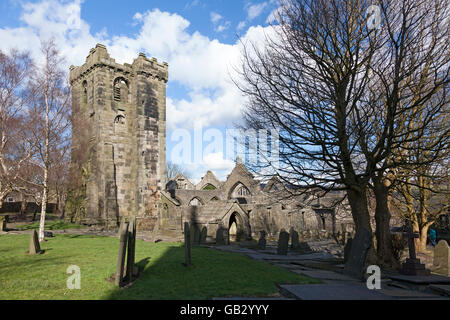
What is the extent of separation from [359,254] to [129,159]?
22770 mm

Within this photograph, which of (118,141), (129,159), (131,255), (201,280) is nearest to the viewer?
(201,280)

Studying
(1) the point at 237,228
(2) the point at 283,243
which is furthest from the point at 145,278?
(1) the point at 237,228

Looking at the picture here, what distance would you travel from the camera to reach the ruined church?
2444 centimetres

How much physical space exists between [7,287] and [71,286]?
1.10 metres

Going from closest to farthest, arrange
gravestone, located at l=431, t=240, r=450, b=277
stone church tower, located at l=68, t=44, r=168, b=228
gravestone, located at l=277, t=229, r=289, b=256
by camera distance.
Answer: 1. gravestone, located at l=431, t=240, r=450, b=277
2. gravestone, located at l=277, t=229, r=289, b=256
3. stone church tower, located at l=68, t=44, r=168, b=228

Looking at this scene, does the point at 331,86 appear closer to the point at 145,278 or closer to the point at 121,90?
the point at 145,278

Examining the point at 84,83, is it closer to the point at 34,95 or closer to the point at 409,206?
the point at 34,95

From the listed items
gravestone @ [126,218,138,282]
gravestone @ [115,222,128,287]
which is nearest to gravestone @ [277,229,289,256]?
gravestone @ [126,218,138,282]

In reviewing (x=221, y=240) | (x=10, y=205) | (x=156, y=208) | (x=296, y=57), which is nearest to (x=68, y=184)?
(x=156, y=208)

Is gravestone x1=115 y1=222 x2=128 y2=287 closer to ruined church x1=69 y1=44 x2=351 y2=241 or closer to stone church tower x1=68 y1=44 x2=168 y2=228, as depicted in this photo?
ruined church x1=69 y1=44 x2=351 y2=241

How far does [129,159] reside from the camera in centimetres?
2703

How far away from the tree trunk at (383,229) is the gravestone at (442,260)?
1316 mm

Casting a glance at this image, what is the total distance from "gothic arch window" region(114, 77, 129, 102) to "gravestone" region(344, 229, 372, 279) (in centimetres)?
2450

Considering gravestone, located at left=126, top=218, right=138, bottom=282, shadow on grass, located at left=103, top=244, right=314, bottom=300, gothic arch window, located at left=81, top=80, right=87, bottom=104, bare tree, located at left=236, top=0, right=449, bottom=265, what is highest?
gothic arch window, located at left=81, top=80, right=87, bottom=104
